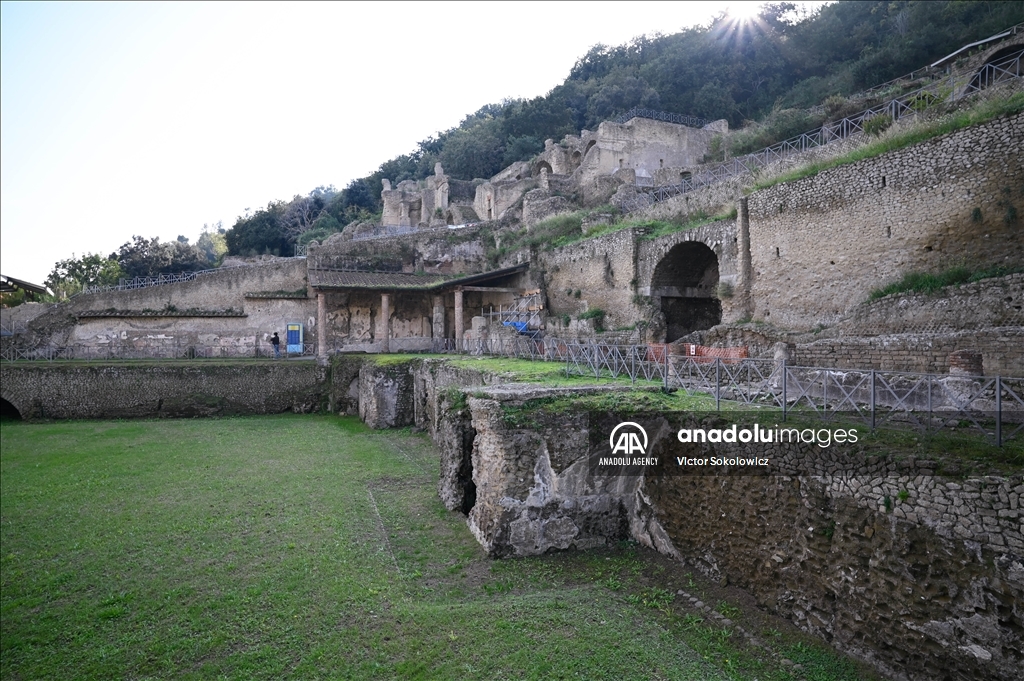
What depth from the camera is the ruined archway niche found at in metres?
18.4

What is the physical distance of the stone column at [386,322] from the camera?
81.8 feet

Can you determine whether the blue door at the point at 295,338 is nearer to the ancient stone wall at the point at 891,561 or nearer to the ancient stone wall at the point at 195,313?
the ancient stone wall at the point at 195,313

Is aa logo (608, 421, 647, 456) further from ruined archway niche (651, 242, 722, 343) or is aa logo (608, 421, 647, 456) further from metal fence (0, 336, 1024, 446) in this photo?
ruined archway niche (651, 242, 722, 343)

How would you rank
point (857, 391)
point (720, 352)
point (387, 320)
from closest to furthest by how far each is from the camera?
point (857, 391) → point (720, 352) → point (387, 320)

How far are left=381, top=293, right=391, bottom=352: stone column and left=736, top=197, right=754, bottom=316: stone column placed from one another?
48.9 ft

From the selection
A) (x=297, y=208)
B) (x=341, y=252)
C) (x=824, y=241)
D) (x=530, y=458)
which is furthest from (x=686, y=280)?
(x=297, y=208)

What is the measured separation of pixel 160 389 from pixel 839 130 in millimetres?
25069

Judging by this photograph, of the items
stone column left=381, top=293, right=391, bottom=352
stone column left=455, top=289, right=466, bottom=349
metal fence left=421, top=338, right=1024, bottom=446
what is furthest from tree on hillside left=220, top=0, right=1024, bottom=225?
metal fence left=421, top=338, right=1024, bottom=446

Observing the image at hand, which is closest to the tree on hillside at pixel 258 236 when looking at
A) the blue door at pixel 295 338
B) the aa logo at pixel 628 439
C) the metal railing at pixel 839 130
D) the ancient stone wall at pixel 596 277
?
the blue door at pixel 295 338

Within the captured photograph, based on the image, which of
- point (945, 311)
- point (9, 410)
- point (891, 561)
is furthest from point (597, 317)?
point (9, 410)

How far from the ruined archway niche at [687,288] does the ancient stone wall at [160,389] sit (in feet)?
43.3

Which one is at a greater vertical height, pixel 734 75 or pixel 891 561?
pixel 734 75

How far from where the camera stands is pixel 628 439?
8.40 m

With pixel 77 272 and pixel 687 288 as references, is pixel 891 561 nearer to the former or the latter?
pixel 687 288
